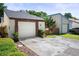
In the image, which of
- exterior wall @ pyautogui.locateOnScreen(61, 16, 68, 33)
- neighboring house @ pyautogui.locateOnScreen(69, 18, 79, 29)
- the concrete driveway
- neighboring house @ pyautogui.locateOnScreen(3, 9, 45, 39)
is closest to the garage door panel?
neighboring house @ pyautogui.locateOnScreen(3, 9, 45, 39)

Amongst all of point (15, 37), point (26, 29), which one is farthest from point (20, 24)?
point (15, 37)

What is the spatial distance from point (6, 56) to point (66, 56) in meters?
3.31

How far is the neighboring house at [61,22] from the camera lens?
2058 cm

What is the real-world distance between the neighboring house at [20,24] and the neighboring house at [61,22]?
5755 mm

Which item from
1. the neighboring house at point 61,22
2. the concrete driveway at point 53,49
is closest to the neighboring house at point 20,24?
the concrete driveway at point 53,49

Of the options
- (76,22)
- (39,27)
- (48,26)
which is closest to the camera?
(39,27)

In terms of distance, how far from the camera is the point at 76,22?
21.8 m

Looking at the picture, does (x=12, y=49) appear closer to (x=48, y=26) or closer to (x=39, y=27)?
(x=39, y=27)

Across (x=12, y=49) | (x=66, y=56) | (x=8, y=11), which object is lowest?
(x=66, y=56)

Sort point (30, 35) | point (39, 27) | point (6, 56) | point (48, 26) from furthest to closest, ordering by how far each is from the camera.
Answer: point (48, 26), point (39, 27), point (30, 35), point (6, 56)

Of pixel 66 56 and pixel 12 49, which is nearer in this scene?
pixel 12 49

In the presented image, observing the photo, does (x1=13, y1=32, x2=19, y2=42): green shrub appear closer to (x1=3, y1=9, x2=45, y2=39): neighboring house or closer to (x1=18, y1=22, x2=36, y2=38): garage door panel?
(x1=3, y1=9, x2=45, y2=39): neighboring house

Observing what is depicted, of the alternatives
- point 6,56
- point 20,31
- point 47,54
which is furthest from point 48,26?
point 6,56

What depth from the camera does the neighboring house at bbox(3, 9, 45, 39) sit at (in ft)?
41.2
